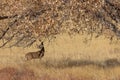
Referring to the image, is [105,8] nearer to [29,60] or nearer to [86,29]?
[86,29]

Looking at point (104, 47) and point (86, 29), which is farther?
point (104, 47)

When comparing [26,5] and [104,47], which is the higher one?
[26,5]

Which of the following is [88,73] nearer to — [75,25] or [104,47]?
[75,25]

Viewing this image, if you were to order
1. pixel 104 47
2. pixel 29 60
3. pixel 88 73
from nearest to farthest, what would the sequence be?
pixel 88 73
pixel 29 60
pixel 104 47

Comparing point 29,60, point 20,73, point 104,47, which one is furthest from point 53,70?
point 104,47

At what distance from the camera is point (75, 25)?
13.7 metres

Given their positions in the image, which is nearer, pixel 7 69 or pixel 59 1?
pixel 59 1

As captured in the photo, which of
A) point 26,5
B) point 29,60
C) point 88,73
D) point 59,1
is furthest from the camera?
point 29,60

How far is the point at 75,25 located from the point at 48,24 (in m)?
0.84

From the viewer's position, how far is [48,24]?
13.8 meters

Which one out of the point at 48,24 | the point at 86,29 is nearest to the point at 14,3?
the point at 48,24

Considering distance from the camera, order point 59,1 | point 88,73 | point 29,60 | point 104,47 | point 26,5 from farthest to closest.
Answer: point 104,47
point 29,60
point 88,73
point 26,5
point 59,1

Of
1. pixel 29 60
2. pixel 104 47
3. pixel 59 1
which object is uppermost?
pixel 59 1

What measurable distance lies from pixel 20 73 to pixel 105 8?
4.71 meters
